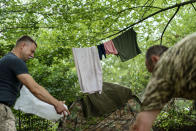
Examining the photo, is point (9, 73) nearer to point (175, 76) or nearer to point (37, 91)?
point (37, 91)

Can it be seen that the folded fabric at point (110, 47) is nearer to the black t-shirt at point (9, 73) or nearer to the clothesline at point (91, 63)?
the clothesline at point (91, 63)

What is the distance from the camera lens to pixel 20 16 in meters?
5.43

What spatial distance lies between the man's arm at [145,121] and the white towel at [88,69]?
364 cm

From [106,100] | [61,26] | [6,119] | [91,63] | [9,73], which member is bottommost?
[106,100]

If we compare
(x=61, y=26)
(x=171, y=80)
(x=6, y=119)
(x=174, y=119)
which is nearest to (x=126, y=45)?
(x=61, y=26)

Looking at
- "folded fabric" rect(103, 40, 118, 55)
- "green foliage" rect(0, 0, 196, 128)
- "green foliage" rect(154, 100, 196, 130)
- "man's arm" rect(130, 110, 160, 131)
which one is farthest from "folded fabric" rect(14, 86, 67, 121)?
"green foliage" rect(154, 100, 196, 130)

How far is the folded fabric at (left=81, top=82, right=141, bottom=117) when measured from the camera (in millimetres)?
5395

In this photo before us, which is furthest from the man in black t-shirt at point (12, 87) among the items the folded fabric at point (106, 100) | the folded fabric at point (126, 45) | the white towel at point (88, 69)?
the folded fabric at point (126, 45)

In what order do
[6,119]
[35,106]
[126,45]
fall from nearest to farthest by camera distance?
[6,119] → [35,106] → [126,45]

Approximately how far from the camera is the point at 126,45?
5781mm

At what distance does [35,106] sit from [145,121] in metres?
2.66

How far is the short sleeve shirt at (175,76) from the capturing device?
1.18 m

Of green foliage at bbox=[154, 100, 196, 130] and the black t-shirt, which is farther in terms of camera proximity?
green foliage at bbox=[154, 100, 196, 130]

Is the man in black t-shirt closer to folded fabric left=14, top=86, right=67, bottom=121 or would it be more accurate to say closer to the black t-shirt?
the black t-shirt
